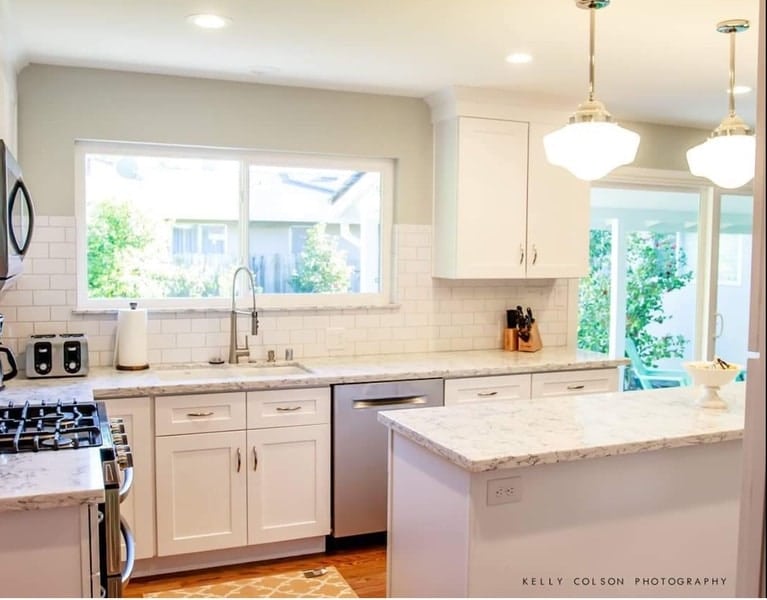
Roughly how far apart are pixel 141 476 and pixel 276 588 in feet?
2.59

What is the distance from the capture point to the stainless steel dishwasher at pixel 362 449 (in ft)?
11.3

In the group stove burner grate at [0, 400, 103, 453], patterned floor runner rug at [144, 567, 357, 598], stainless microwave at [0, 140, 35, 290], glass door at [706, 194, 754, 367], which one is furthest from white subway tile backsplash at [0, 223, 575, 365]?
glass door at [706, 194, 754, 367]

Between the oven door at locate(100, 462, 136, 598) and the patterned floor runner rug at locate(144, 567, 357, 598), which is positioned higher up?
the oven door at locate(100, 462, 136, 598)

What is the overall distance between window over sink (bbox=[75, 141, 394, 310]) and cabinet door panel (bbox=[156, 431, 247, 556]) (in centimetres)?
90

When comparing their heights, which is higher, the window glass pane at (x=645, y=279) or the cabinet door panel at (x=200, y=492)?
the window glass pane at (x=645, y=279)

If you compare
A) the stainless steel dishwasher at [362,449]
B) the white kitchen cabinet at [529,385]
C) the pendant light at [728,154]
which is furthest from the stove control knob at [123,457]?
the pendant light at [728,154]

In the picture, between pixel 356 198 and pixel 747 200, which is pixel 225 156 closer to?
pixel 356 198

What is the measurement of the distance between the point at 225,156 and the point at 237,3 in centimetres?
136

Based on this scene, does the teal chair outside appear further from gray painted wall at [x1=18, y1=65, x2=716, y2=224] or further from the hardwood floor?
the hardwood floor

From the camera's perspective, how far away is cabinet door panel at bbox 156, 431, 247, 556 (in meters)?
3.19

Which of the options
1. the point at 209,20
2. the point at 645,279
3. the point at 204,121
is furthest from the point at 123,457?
the point at 645,279

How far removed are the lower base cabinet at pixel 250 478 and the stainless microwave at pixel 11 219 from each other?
1.01 metres

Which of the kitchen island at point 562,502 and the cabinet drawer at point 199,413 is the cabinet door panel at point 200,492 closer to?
the cabinet drawer at point 199,413

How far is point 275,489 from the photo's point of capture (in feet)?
11.1
